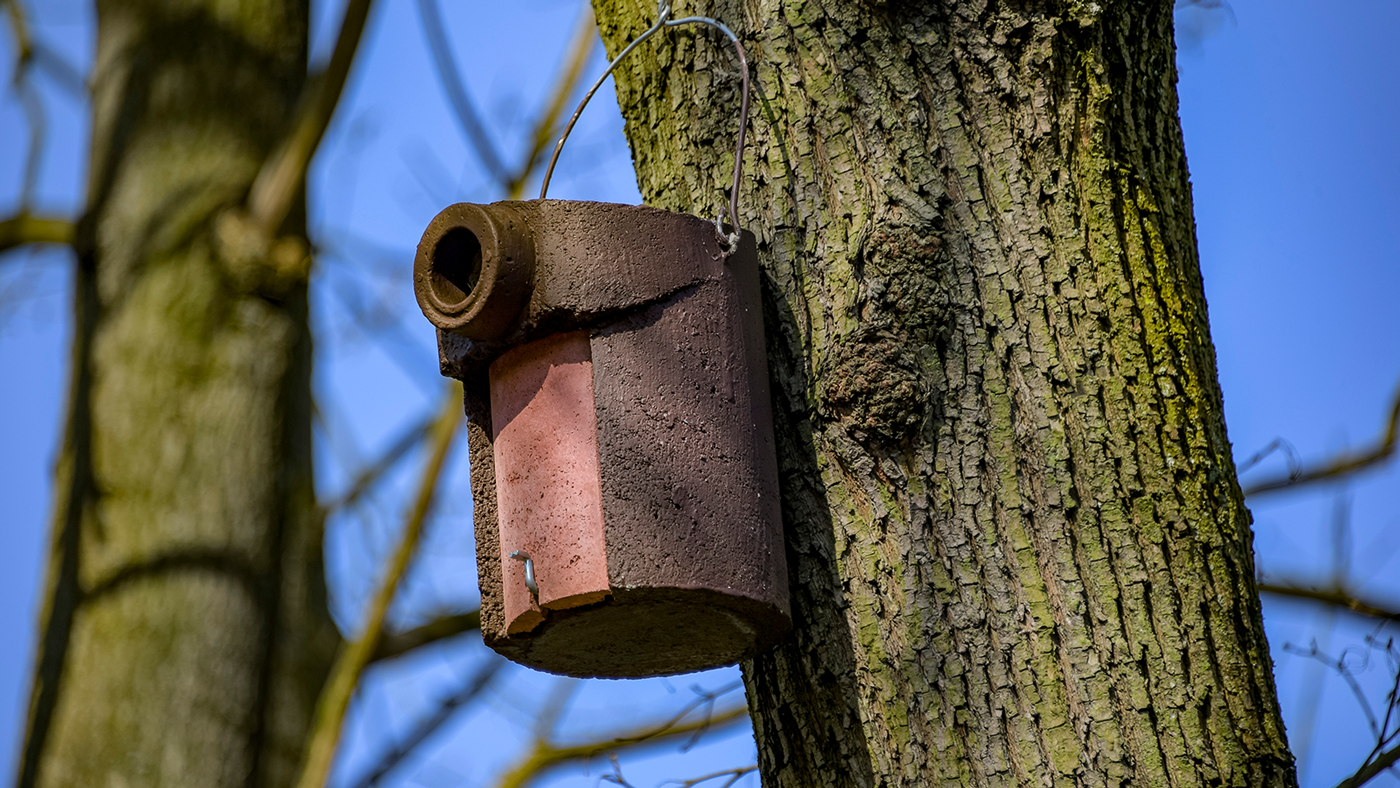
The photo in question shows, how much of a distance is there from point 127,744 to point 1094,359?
281 cm

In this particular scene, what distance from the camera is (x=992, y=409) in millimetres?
1331

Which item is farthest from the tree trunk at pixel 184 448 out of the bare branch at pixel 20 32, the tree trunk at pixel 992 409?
the tree trunk at pixel 992 409

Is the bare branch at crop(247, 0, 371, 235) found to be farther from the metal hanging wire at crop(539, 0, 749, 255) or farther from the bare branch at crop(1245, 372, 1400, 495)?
the bare branch at crop(1245, 372, 1400, 495)

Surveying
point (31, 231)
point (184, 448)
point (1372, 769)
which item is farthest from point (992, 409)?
point (31, 231)

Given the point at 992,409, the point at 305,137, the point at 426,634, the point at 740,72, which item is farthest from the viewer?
the point at 426,634

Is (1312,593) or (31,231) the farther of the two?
(31,231)

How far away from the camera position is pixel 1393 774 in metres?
1.52

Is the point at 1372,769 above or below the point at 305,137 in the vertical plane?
below

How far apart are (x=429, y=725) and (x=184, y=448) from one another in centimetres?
109

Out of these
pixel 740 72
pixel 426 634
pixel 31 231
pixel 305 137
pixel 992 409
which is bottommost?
pixel 992 409

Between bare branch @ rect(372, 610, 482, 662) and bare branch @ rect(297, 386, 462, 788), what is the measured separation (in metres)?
0.09

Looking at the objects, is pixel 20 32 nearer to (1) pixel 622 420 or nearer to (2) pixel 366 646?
(2) pixel 366 646

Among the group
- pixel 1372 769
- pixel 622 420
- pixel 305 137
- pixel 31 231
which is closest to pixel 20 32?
pixel 31 231

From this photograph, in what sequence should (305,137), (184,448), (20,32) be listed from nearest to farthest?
(305,137) < (184,448) < (20,32)
